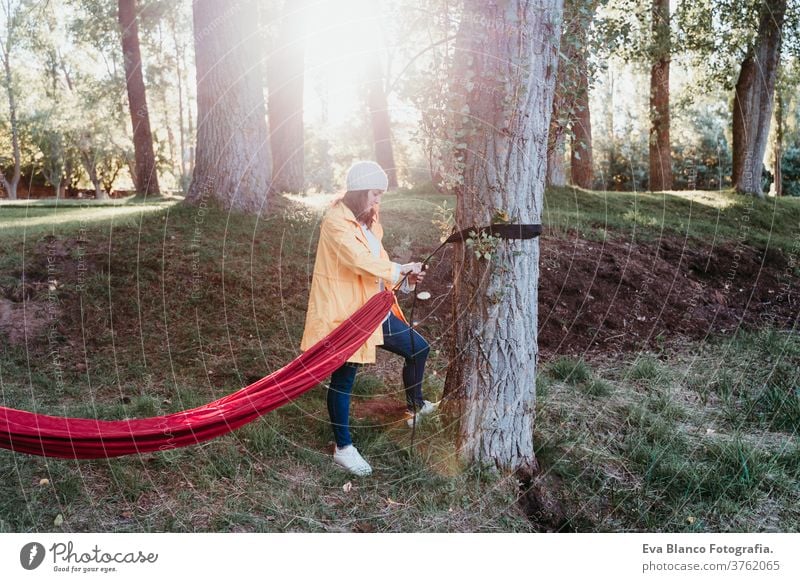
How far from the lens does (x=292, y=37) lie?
26.3ft

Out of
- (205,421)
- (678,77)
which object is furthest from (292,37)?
(678,77)

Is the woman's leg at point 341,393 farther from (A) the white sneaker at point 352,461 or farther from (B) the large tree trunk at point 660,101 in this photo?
(B) the large tree trunk at point 660,101

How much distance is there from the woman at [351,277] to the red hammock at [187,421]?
14cm

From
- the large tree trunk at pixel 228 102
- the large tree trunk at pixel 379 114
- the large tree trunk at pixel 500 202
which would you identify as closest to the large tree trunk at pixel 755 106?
the large tree trunk at pixel 379 114

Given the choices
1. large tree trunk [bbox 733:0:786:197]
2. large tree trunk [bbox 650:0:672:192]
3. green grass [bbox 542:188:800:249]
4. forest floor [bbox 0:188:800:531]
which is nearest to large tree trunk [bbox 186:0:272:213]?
forest floor [bbox 0:188:800:531]

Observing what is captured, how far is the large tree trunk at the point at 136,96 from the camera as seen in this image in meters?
8.27

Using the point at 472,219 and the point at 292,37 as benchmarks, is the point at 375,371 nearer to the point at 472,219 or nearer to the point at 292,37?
the point at 472,219

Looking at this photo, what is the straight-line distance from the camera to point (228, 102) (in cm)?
595

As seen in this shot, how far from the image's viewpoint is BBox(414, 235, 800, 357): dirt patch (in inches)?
206

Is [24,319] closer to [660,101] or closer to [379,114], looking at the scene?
[379,114]

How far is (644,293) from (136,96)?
24.4 ft

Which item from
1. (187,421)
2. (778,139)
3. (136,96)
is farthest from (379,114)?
(778,139)

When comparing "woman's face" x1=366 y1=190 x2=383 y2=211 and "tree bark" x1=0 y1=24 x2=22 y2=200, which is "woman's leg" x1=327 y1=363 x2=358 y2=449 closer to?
"woman's face" x1=366 y1=190 x2=383 y2=211
